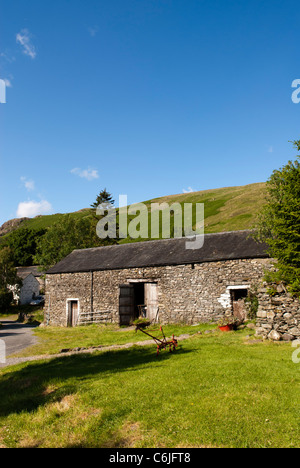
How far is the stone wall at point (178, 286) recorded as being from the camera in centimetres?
1773

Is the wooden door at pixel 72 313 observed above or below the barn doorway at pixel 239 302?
below

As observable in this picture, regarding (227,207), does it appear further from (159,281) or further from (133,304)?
(159,281)

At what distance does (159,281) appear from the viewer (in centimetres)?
2009

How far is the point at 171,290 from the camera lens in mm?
19578

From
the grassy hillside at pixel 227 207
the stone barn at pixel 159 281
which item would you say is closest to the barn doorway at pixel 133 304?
the stone barn at pixel 159 281

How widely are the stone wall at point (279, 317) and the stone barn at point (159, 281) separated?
556 cm

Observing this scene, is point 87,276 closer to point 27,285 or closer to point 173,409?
point 173,409

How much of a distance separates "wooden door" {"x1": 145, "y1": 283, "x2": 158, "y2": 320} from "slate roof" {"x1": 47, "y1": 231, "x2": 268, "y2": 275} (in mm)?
1406

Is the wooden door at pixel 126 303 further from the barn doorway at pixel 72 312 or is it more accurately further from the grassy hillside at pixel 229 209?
the grassy hillside at pixel 229 209

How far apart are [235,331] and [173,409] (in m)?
9.08

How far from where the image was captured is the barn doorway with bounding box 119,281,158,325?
20312 millimetres

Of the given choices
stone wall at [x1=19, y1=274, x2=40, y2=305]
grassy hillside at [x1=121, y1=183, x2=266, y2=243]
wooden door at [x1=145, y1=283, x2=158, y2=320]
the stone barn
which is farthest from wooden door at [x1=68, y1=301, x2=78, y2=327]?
grassy hillside at [x1=121, y1=183, x2=266, y2=243]

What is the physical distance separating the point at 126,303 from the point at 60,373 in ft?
40.5

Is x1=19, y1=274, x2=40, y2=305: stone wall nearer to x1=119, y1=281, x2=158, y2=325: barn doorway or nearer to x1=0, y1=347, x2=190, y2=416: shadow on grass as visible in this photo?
x1=119, y1=281, x2=158, y2=325: barn doorway
